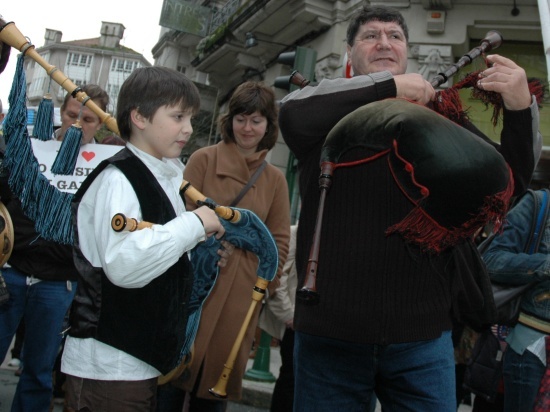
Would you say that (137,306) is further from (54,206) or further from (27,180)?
(27,180)

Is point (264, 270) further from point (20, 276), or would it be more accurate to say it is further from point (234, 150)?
point (20, 276)

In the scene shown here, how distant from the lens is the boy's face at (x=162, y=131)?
236 centimetres

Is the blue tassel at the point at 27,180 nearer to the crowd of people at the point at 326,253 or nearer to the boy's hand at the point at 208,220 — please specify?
the crowd of people at the point at 326,253

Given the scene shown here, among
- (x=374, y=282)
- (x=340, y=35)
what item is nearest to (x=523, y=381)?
(x=374, y=282)

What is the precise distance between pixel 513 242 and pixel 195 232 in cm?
180

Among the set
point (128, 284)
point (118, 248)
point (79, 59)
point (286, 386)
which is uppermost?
point (79, 59)

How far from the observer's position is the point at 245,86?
3768 millimetres

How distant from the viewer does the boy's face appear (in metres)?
2.36

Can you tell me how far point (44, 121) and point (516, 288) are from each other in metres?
2.56

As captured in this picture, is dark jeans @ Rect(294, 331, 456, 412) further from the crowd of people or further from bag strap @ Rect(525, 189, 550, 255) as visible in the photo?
bag strap @ Rect(525, 189, 550, 255)

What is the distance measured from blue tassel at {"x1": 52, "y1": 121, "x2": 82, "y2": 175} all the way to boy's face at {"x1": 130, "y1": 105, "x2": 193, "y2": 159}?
2.61ft

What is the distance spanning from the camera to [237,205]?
11.4 feet

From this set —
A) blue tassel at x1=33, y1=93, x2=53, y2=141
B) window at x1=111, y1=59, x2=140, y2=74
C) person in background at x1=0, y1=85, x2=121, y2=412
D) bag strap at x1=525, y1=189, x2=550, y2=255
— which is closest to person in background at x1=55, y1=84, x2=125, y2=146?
blue tassel at x1=33, y1=93, x2=53, y2=141

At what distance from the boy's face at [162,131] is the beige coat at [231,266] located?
1011mm
